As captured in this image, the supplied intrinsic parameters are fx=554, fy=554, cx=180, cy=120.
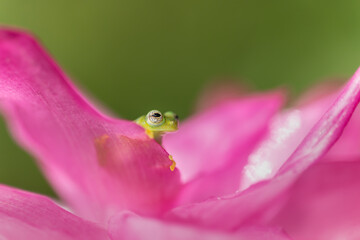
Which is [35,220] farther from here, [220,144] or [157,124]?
[220,144]

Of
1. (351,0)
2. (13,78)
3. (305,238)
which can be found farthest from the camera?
(351,0)

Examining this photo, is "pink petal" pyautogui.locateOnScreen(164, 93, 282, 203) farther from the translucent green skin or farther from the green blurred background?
the green blurred background

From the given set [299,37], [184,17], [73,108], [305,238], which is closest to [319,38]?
[299,37]

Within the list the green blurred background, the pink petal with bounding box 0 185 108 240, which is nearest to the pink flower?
A: the pink petal with bounding box 0 185 108 240

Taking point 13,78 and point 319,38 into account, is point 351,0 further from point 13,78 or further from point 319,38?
point 13,78

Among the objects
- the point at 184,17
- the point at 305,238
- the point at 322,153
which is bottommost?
the point at 184,17

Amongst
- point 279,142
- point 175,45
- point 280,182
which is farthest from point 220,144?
point 175,45

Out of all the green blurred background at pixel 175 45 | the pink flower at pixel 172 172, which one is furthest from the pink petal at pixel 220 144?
the green blurred background at pixel 175 45
